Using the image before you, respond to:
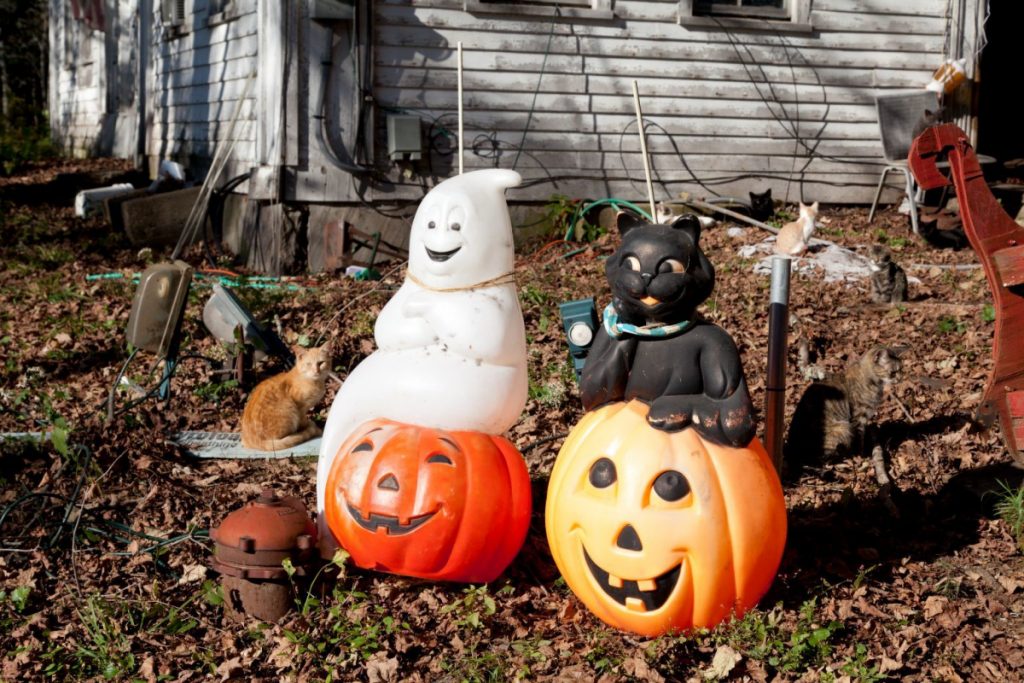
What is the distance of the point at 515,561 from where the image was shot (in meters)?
4.30

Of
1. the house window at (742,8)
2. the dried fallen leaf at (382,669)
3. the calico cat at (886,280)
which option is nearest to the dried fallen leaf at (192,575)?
the dried fallen leaf at (382,669)

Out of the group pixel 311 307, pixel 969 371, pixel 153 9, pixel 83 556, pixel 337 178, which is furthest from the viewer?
pixel 153 9

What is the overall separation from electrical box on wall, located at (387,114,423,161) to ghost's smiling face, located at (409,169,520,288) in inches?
230

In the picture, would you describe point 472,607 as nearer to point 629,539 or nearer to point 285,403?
point 629,539

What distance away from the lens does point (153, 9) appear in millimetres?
13812

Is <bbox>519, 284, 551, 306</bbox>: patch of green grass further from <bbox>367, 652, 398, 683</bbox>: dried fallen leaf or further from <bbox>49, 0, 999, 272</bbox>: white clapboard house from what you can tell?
<bbox>367, 652, 398, 683</bbox>: dried fallen leaf

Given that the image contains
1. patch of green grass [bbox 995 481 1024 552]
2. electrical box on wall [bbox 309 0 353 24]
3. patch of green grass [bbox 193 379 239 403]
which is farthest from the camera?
electrical box on wall [bbox 309 0 353 24]

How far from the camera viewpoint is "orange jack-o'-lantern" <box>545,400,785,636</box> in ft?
10.9

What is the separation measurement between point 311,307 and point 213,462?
9.04ft

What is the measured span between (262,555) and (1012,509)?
A: 315 cm

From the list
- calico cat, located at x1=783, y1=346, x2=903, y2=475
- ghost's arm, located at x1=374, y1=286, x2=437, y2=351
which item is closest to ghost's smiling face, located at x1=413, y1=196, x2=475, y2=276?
ghost's arm, located at x1=374, y1=286, x2=437, y2=351

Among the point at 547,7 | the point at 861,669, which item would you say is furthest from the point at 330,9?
the point at 861,669

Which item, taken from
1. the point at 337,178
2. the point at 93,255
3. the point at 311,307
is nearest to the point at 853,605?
the point at 311,307

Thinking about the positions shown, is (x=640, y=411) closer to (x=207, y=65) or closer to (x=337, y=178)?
(x=337, y=178)
